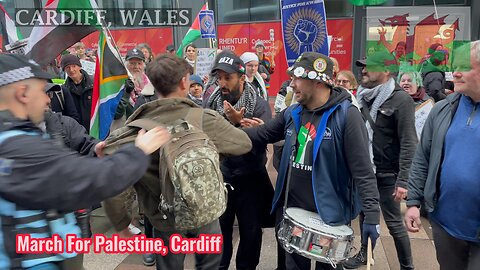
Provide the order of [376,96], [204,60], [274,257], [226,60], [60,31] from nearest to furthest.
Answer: [226,60]
[376,96]
[60,31]
[274,257]
[204,60]

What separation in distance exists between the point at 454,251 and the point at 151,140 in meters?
1.98

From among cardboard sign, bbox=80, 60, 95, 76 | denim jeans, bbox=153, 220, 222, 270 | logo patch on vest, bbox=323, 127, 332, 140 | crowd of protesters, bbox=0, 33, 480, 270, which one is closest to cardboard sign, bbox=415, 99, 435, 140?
crowd of protesters, bbox=0, 33, 480, 270

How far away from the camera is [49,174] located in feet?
4.92

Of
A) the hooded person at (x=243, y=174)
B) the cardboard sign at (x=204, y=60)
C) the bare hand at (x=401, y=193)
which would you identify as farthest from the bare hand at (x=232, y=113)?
the cardboard sign at (x=204, y=60)

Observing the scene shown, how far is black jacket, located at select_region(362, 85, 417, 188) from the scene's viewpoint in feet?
10.5

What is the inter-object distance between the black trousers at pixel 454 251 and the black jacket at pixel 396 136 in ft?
2.25

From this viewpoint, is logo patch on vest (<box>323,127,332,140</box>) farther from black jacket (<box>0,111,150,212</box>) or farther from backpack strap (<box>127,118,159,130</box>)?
black jacket (<box>0,111,150,212</box>)

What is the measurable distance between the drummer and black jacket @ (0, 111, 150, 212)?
1.44 meters

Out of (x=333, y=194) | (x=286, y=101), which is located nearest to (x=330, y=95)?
(x=333, y=194)

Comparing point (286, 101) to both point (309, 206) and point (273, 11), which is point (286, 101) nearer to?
point (309, 206)

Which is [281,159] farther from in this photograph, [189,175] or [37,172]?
[37,172]

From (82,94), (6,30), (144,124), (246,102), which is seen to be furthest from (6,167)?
(82,94)

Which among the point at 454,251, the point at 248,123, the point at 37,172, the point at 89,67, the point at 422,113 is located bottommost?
the point at 454,251

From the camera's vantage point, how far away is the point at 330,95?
2.78 m
